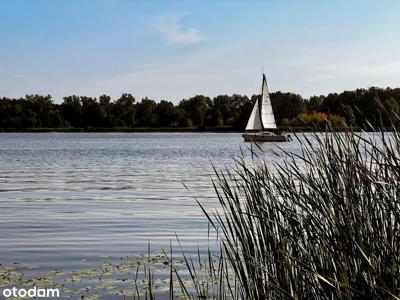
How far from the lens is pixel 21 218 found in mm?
18125

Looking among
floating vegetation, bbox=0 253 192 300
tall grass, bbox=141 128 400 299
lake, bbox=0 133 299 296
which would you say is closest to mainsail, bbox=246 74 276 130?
lake, bbox=0 133 299 296

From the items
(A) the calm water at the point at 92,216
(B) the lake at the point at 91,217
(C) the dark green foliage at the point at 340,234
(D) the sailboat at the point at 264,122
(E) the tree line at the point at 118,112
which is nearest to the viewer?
(C) the dark green foliage at the point at 340,234

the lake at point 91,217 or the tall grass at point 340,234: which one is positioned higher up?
the tall grass at point 340,234

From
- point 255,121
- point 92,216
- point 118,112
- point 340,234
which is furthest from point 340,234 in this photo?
point 118,112

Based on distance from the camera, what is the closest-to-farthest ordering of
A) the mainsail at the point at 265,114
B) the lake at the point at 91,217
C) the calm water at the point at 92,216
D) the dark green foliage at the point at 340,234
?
the dark green foliage at the point at 340,234 → the lake at the point at 91,217 → the calm water at the point at 92,216 → the mainsail at the point at 265,114

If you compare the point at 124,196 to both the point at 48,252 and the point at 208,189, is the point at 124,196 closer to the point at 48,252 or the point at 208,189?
the point at 208,189

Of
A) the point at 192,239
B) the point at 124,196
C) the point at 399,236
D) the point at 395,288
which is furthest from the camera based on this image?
the point at 124,196

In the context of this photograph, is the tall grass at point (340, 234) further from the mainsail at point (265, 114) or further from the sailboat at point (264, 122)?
the mainsail at point (265, 114)

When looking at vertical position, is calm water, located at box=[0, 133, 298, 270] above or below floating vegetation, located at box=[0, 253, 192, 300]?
below

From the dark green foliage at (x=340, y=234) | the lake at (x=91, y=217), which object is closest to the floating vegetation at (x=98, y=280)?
the lake at (x=91, y=217)

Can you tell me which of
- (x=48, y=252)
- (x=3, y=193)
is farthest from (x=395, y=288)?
(x=3, y=193)

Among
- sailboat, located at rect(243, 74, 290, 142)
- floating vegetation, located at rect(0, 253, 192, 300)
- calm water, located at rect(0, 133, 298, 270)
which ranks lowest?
calm water, located at rect(0, 133, 298, 270)

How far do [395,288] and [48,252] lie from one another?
31.7 feet

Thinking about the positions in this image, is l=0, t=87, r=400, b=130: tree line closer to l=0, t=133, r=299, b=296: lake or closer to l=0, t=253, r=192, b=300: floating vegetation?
l=0, t=133, r=299, b=296: lake
